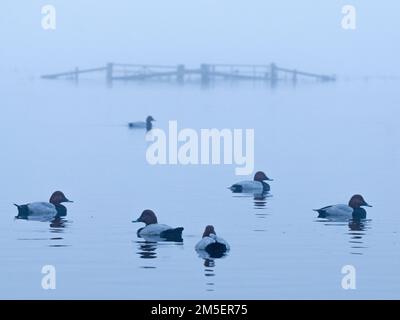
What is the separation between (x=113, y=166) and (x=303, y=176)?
14.0 feet

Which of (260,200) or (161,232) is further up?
(161,232)

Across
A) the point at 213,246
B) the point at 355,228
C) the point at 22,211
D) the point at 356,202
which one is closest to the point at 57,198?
the point at 22,211

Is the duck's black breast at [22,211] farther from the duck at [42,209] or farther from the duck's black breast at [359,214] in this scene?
the duck's black breast at [359,214]

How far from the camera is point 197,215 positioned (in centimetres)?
2031

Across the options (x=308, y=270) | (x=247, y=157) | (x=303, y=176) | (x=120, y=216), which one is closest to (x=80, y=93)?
(x=247, y=157)

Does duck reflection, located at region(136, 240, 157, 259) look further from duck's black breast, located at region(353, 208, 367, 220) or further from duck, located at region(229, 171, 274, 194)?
duck, located at region(229, 171, 274, 194)

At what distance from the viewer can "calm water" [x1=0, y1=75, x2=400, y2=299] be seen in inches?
579

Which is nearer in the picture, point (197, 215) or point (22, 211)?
point (22, 211)

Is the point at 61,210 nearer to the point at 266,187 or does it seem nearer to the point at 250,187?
the point at 250,187

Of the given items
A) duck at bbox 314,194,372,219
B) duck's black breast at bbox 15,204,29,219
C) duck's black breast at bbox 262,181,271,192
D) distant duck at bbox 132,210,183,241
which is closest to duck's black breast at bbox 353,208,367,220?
duck at bbox 314,194,372,219

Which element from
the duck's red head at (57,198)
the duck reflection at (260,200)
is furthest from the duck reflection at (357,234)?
the duck's red head at (57,198)

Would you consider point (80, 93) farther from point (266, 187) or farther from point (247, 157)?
point (266, 187)

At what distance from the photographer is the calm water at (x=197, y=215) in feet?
Result: 48.3

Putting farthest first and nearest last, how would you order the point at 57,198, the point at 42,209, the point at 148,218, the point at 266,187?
the point at 266,187 → the point at 57,198 → the point at 42,209 → the point at 148,218
